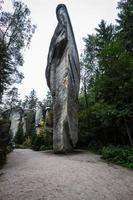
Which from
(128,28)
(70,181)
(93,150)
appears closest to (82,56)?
(128,28)

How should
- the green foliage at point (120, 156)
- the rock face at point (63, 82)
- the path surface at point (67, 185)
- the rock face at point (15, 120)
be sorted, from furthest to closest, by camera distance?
the rock face at point (15, 120) < the rock face at point (63, 82) < the green foliage at point (120, 156) < the path surface at point (67, 185)

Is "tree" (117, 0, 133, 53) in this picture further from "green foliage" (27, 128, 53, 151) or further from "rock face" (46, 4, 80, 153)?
"green foliage" (27, 128, 53, 151)

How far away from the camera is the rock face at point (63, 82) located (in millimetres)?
15416

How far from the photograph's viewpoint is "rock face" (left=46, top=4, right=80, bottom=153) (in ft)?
50.6

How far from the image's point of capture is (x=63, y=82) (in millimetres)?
16969

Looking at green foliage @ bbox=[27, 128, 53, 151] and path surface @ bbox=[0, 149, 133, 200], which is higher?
green foliage @ bbox=[27, 128, 53, 151]

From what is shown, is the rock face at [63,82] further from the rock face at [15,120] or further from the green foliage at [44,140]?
the rock face at [15,120]

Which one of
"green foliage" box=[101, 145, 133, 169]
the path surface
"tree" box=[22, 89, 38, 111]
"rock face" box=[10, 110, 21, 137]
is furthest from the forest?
"tree" box=[22, 89, 38, 111]

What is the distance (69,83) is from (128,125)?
507 cm

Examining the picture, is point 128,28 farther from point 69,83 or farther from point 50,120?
point 50,120

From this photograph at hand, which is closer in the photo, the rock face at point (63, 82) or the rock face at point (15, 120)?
the rock face at point (63, 82)

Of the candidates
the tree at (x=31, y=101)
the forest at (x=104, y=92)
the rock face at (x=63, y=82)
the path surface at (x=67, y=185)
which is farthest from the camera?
the tree at (x=31, y=101)

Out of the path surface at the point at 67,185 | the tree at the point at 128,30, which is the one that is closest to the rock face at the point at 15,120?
the tree at the point at 128,30

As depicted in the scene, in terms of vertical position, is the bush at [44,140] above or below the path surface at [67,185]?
above
